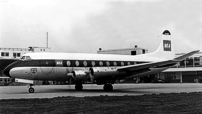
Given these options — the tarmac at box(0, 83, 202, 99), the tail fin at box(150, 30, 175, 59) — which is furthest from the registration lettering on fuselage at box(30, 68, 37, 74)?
the tail fin at box(150, 30, 175, 59)

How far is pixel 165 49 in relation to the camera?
30.7 meters

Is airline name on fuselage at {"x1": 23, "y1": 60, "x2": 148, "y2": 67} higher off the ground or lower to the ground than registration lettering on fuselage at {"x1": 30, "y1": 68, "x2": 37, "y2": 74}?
higher

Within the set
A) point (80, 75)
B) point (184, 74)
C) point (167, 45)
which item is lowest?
point (184, 74)

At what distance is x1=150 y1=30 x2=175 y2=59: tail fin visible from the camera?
30331 mm

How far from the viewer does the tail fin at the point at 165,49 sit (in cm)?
3033

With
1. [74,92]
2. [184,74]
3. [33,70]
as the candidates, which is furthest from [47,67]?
[184,74]

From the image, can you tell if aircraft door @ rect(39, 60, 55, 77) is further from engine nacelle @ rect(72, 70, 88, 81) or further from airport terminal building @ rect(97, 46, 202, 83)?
airport terminal building @ rect(97, 46, 202, 83)

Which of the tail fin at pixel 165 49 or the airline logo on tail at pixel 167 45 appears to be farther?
the airline logo on tail at pixel 167 45

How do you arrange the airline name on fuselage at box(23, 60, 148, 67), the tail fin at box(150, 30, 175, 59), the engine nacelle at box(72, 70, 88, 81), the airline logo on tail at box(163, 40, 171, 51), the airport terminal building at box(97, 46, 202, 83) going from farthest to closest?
1. the airport terminal building at box(97, 46, 202, 83)
2. the airline logo on tail at box(163, 40, 171, 51)
3. the tail fin at box(150, 30, 175, 59)
4. the engine nacelle at box(72, 70, 88, 81)
5. the airline name on fuselage at box(23, 60, 148, 67)

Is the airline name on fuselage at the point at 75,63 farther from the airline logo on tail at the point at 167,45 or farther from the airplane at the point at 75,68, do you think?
the airline logo on tail at the point at 167,45

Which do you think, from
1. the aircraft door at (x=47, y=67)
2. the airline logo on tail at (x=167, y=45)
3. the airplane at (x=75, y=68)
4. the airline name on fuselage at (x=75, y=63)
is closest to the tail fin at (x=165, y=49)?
the airline logo on tail at (x=167, y=45)

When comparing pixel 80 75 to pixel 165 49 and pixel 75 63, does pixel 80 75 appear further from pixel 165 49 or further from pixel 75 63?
pixel 165 49

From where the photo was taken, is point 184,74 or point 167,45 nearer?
point 167,45

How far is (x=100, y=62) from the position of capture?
2509 centimetres
